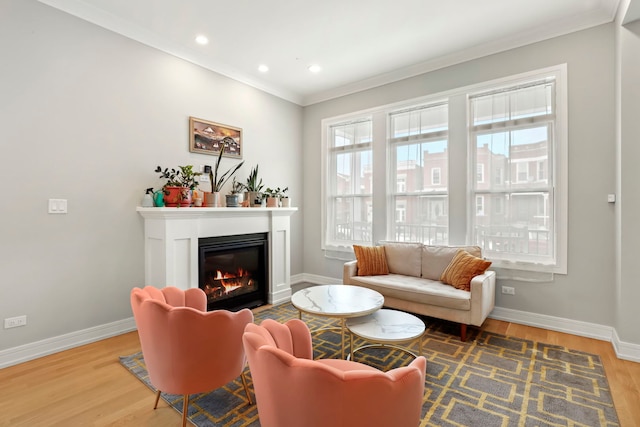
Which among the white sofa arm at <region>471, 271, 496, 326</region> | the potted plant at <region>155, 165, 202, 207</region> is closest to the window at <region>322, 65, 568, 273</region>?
the white sofa arm at <region>471, 271, 496, 326</region>

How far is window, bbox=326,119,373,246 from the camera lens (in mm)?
4855

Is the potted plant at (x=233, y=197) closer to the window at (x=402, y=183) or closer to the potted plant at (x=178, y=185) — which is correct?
the potted plant at (x=178, y=185)

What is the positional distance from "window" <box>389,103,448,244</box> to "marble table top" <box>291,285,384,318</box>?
1.57 meters

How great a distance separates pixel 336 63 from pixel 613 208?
3.43 metres

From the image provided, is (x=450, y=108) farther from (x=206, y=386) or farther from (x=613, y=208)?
(x=206, y=386)

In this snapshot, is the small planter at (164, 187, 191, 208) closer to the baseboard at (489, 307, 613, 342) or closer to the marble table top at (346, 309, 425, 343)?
the marble table top at (346, 309, 425, 343)

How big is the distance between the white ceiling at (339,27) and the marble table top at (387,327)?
2851 millimetres

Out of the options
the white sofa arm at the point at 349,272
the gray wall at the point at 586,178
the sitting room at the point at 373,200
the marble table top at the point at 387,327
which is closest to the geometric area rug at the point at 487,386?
the sitting room at the point at 373,200

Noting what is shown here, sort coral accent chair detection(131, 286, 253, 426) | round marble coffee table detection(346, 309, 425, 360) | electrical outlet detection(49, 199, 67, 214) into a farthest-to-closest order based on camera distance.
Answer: electrical outlet detection(49, 199, 67, 214) → round marble coffee table detection(346, 309, 425, 360) → coral accent chair detection(131, 286, 253, 426)

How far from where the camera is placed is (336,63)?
4.14m

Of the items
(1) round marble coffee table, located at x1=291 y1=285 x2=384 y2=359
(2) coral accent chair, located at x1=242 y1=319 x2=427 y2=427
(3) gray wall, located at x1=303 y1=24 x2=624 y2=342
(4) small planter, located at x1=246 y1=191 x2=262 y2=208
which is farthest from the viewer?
(4) small planter, located at x1=246 y1=191 x2=262 y2=208

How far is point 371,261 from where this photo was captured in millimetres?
4004

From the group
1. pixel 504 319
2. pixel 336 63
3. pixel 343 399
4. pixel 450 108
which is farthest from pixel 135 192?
pixel 504 319

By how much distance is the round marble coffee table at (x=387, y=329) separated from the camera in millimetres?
2281
